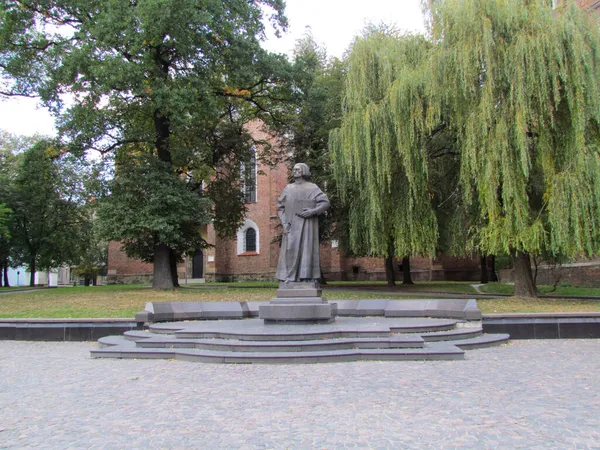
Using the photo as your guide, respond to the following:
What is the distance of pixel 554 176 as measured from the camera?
12.8 metres

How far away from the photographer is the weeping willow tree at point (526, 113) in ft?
40.8

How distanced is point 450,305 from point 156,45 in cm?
1422

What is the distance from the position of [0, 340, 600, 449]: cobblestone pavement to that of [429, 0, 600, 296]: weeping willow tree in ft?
19.7

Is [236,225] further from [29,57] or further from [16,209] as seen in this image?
[16,209]

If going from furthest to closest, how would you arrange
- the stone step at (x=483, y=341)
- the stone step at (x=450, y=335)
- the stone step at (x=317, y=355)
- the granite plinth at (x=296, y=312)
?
the granite plinth at (x=296, y=312)
the stone step at (x=450, y=335)
the stone step at (x=483, y=341)
the stone step at (x=317, y=355)

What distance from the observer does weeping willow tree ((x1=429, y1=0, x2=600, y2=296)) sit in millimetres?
12430

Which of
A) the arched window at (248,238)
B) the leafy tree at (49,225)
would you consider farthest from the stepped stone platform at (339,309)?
the arched window at (248,238)

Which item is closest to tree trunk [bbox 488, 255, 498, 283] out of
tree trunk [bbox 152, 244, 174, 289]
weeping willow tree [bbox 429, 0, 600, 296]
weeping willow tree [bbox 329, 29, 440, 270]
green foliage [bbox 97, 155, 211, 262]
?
weeping willow tree [bbox 329, 29, 440, 270]

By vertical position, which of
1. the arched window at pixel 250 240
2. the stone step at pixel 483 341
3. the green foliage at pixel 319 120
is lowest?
the stone step at pixel 483 341

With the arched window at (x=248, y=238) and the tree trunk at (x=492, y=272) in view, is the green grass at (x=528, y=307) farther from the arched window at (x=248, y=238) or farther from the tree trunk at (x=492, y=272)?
the arched window at (x=248, y=238)

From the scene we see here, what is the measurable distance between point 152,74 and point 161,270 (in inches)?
335

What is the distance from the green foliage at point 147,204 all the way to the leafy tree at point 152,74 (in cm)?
8

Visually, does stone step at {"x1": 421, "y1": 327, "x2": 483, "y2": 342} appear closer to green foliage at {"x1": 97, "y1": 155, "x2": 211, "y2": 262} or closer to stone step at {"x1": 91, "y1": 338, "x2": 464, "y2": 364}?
stone step at {"x1": 91, "y1": 338, "x2": 464, "y2": 364}

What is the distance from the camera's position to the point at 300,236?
9781mm
